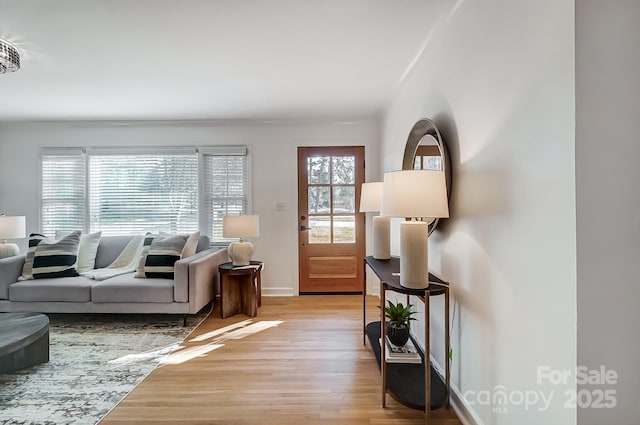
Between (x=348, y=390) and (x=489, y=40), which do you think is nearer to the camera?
(x=489, y=40)

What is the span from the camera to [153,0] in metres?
1.64

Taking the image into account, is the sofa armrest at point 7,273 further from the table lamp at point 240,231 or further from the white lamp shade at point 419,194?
the white lamp shade at point 419,194

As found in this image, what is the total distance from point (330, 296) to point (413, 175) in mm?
2683

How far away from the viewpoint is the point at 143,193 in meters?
3.95

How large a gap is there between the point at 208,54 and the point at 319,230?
2.39 meters

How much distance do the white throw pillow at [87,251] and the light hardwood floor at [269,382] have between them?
1.59m

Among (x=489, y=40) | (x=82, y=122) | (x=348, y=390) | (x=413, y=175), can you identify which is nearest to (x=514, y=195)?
(x=413, y=175)

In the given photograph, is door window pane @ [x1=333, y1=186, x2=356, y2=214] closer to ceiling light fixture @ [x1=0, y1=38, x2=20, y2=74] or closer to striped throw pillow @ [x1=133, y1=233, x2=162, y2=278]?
striped throw pillow @ [x1=133, y1=233, x2=162, y2=278]

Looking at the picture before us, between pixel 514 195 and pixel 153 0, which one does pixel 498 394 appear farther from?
pixel 153 0

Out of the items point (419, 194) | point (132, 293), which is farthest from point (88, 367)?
point (419, 194)

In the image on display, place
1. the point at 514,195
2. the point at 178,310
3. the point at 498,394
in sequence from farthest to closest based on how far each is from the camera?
the point at 178,310 → the point at 498,394 → the point at 514,195

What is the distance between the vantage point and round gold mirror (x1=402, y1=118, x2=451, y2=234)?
1.77m

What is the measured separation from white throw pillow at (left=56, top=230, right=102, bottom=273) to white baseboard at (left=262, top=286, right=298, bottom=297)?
200 cm

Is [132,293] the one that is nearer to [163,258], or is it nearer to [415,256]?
[163,258]
